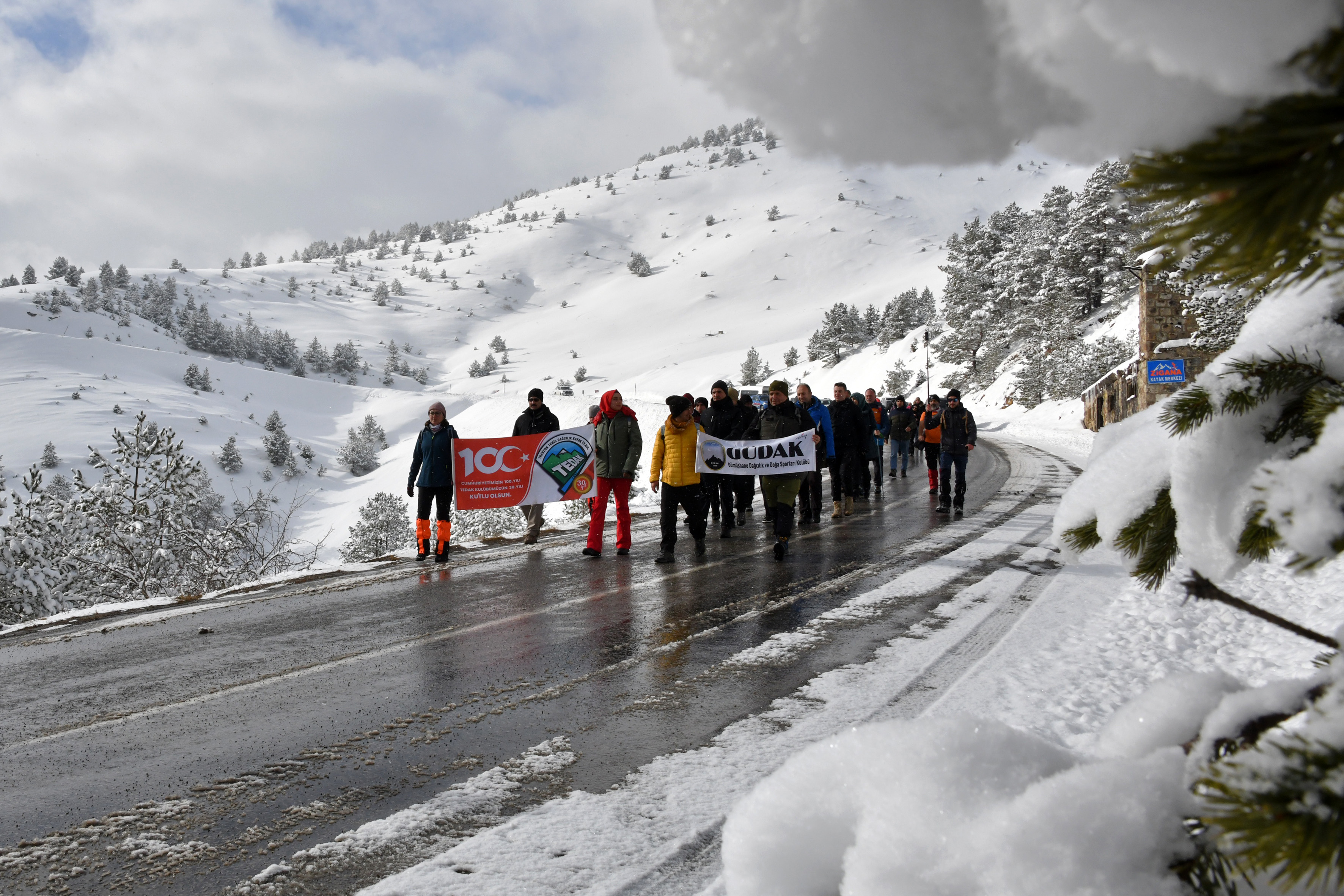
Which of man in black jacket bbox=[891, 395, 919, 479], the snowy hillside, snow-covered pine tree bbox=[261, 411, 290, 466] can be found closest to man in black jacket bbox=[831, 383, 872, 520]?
the snowy hillside

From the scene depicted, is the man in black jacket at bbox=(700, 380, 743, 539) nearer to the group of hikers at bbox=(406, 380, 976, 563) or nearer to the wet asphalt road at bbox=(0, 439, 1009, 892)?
the group of hikers at bbox=(406, 380, 976, 563)

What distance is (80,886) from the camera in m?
2.71

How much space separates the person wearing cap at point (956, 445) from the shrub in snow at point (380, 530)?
18745mm

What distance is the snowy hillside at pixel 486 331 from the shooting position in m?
58.8

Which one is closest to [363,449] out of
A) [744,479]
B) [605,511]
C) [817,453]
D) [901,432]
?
→ [901,432]

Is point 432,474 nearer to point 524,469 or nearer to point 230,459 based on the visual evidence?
point 524,469

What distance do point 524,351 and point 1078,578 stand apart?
12974cm

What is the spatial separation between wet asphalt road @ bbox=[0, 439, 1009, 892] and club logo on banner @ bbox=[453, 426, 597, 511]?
3.06 metres

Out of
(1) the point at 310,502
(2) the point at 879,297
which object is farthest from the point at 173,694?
(2) the point at 879,297

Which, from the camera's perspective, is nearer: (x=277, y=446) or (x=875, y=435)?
(x=875, y=435)

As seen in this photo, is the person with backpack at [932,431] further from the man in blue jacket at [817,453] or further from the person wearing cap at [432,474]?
the person wearing cap at [432,474]

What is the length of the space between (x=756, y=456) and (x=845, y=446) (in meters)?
2.83

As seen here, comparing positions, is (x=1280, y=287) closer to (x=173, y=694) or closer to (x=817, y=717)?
(x=817, y=717)

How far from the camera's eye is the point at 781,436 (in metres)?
11.3
